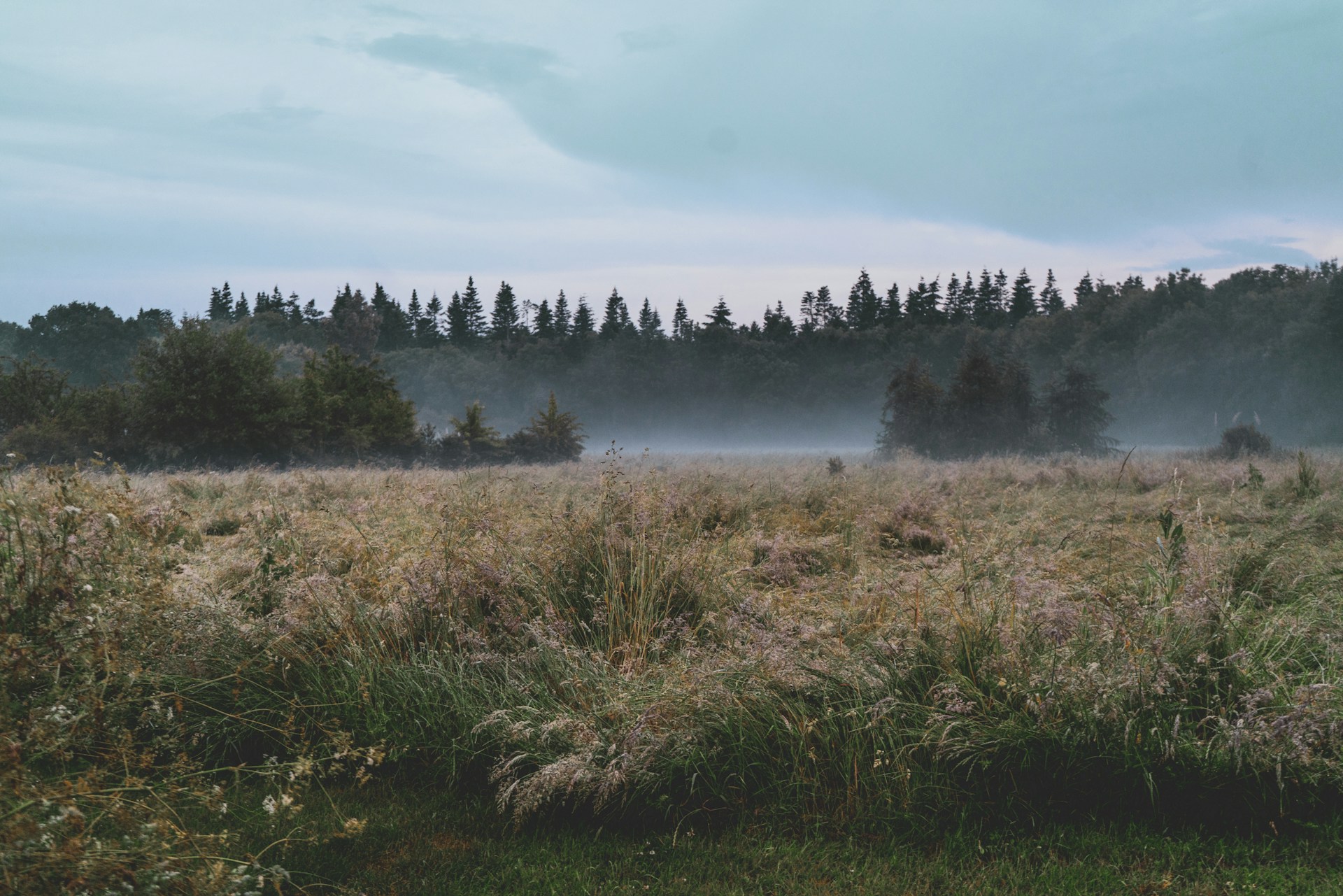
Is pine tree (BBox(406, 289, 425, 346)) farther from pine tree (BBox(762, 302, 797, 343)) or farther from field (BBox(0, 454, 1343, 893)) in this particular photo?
field (BBox(0, 454, 1343, 893))

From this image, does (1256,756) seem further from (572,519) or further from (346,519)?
(346,519)

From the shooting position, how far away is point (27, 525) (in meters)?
3.69

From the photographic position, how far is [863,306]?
58.1 metres

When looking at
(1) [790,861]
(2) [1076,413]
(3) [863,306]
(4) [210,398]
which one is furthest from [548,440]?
(3) [863,306]

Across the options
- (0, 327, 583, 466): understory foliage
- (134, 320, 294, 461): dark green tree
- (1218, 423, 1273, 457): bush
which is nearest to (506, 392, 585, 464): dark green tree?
(0, 327, 583, 466): understory foliage

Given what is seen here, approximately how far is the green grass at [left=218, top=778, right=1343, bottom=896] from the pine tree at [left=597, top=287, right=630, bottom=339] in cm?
5098

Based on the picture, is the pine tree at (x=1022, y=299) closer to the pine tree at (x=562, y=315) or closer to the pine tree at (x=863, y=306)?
the pine tree at (x=863, y=306)

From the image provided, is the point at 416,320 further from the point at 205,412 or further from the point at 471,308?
the point at 205,412

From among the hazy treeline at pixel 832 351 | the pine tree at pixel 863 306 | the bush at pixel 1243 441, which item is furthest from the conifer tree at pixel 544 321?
the bush at pixel 1243 441

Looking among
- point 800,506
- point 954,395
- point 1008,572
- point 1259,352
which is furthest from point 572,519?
point 1259,352

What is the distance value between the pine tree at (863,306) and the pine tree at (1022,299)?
30.0ft

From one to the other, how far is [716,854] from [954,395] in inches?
1027

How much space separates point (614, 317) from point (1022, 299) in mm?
29394

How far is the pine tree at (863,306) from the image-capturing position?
186ft
